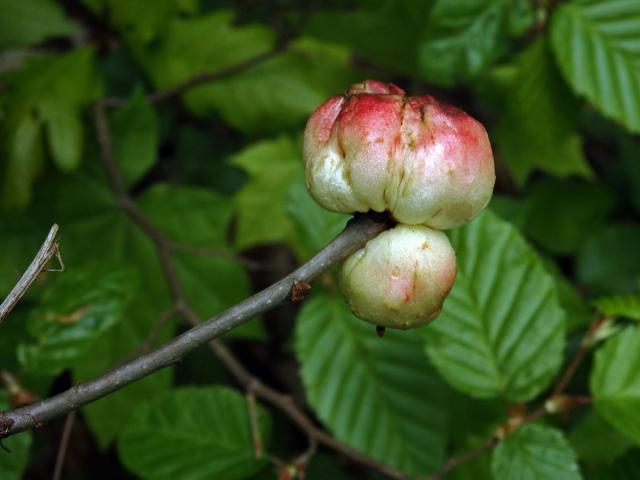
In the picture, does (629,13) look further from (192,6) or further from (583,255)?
(192,6)

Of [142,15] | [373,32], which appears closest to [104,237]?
[142,15]

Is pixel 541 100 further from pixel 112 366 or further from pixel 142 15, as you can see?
pixel 112 366

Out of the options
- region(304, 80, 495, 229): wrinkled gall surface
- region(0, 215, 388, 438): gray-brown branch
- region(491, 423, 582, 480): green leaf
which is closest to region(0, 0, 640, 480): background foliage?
region(491, 423, 582, 480): green leaf

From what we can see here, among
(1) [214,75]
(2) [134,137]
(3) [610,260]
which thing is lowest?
(3) [610,260]

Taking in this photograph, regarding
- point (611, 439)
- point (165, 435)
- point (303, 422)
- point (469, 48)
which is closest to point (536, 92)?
point (469, 48)

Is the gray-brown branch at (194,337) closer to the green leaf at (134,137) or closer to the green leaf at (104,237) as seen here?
the green leaf at (104,237)

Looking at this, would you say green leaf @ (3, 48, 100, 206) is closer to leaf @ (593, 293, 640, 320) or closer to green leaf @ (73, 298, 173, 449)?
green leaf @ (73, 298, 173, 449)

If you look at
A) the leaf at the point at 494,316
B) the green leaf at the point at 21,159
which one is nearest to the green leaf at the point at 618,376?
the leaf at the point at 494,316
